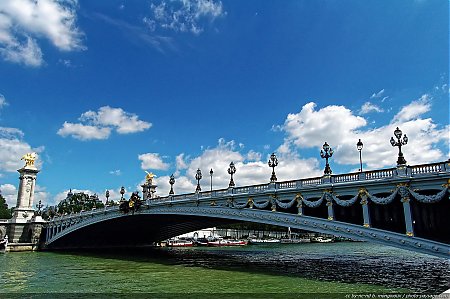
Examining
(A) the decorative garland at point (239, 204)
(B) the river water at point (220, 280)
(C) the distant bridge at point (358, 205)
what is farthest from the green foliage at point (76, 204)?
(A) the decorative garland at point (239, 204)

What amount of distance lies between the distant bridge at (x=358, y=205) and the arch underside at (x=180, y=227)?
62mm

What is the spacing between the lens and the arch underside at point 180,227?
859 inches

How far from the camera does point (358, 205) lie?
26.1 metres

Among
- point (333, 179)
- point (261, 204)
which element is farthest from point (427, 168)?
point (261, 204)

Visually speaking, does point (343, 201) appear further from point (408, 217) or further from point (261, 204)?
point (261, 204)

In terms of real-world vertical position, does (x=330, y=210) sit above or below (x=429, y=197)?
below

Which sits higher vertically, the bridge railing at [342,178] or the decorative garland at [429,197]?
the bridge railing at [342,178]

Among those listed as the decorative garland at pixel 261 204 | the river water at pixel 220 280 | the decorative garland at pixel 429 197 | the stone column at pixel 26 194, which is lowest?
the river water at pixel 220 280

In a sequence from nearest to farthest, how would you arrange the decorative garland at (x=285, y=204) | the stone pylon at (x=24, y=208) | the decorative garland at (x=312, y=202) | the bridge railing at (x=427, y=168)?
the bridge railing at (x=427, y=168) < the decorative garland at (x=312, y=202) < the decorative garland at (x=285, y=204) < the stone pylon at (x=24, y=208)

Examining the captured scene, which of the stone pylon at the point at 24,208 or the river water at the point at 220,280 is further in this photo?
the stone pylon at the point at 24,208

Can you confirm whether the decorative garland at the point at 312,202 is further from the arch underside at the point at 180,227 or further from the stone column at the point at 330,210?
the arch underside at the point at 180,227

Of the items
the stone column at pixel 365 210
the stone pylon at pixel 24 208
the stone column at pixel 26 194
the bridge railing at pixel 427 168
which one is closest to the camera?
the bridge railing at pixel 427 168

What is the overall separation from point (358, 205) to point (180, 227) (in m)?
35.1

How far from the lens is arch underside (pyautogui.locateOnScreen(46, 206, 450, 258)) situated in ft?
71.6
